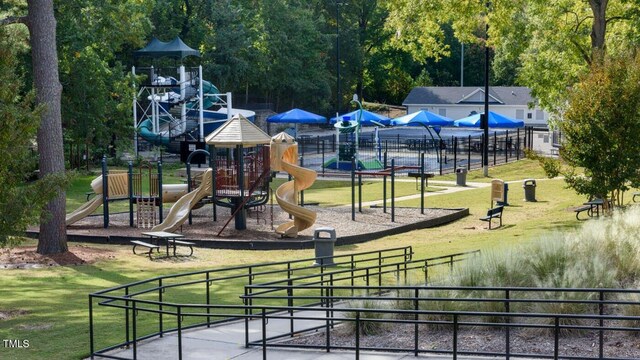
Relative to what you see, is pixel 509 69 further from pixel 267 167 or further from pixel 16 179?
pixel 16 179

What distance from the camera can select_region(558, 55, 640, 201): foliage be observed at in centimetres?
2503

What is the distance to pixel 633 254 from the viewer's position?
50.6ft

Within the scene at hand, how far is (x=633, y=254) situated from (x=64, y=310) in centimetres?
940

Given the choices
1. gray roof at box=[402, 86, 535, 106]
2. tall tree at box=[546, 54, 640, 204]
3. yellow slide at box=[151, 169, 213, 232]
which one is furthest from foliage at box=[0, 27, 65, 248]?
gray roof at box=[402, 86, 535, 106]

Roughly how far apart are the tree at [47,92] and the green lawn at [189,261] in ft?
4.92

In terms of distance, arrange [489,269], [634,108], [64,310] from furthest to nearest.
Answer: [634,108] < [64,310] < [489,269]

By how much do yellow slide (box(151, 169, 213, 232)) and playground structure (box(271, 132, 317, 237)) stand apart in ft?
6.75

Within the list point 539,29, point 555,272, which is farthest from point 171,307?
point 539,29

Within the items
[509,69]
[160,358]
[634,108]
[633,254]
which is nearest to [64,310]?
[160,358]

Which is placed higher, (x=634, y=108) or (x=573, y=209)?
(x=634, y=108)

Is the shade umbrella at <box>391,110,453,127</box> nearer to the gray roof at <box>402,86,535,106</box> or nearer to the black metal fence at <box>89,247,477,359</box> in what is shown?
the gray roof at <box>402,86,535,106</box>

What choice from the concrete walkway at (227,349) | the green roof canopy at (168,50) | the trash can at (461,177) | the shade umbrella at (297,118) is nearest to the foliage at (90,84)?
the green roof canopy at (168,50)

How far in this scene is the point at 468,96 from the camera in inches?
3056

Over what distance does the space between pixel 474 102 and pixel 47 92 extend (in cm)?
5857
